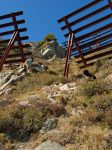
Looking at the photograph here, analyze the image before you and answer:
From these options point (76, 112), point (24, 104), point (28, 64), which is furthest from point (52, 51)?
point (76, 112)

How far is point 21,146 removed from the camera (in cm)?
1166

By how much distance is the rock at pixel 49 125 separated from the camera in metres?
12.3

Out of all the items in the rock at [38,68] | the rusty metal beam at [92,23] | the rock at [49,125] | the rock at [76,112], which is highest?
the rusty metal beam at [92,23]

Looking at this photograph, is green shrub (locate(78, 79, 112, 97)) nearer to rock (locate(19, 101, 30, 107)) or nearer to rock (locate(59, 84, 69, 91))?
rock (locate(59, 84, 69, 91))

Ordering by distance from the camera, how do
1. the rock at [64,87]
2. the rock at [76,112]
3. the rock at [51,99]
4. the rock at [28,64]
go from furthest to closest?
the rock at [28,64], the rock at [64,87], the rock at [51,99], the rock at [76,112]

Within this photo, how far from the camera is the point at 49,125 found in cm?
1241

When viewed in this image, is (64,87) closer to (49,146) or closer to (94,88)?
(94,88)

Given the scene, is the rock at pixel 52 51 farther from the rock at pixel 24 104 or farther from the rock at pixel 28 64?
the rock at pixel 24 104

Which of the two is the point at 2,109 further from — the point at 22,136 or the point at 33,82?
the point at 33,82

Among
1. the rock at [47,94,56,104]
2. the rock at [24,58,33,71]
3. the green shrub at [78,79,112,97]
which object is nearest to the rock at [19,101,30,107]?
the rock at [47,94,56,104]

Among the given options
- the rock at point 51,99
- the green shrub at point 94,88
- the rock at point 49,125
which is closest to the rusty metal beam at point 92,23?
the green shrub at point 94,88

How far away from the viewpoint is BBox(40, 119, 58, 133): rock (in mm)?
12266

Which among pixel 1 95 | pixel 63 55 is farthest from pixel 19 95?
pixel 63 55

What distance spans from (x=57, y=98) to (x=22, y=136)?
276cm
